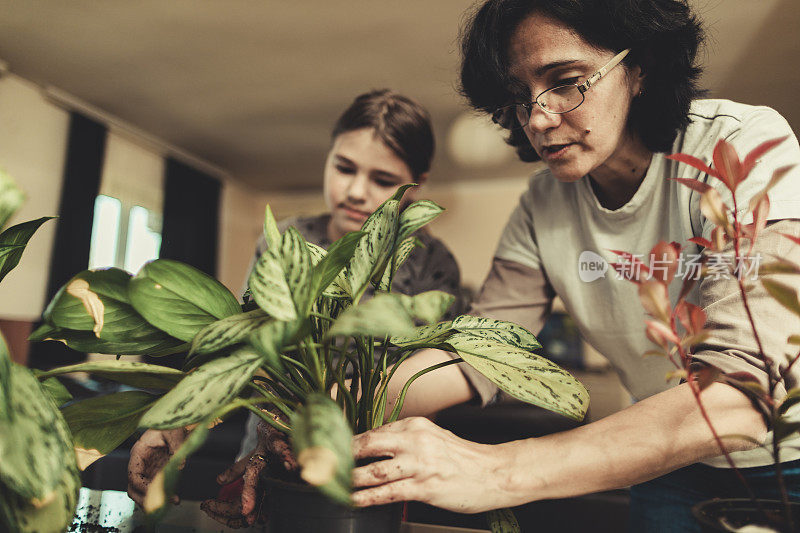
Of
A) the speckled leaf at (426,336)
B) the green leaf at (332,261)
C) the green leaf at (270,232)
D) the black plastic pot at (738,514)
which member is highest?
the green leaf at (270,232)

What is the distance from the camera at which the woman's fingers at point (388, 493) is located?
1.34 ft

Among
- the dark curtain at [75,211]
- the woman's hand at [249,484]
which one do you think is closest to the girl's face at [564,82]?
the woman's hand at [249,484]

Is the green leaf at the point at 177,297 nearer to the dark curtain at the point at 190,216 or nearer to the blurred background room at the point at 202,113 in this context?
the blurred background room at the point at 202,113

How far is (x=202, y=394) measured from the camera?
1.19ft

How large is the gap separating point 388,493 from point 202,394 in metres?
0.17

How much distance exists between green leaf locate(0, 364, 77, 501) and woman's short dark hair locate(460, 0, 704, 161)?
0.75 meters

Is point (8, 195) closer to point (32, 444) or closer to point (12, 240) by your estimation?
point (12, 240)

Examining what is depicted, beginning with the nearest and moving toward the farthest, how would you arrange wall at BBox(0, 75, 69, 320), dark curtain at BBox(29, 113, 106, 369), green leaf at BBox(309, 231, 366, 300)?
green leaf at BBox(309, 231, 366, 300) → wall at BBox(0, 75, 69, 320) → dark curtain at BBox(29, 113, 106, 369)

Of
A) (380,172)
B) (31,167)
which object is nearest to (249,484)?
(380,172)

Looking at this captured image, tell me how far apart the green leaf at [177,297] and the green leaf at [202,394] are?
0.07 m

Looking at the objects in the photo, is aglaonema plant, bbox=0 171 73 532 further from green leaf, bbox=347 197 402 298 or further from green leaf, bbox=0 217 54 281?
green leaf, bbox=347 197 402 298

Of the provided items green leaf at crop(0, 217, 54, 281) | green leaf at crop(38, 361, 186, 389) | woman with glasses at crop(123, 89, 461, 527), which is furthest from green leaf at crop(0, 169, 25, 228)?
woman with glasses at crop(123, 89, 461, 527)

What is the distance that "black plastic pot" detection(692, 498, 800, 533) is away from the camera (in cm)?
34

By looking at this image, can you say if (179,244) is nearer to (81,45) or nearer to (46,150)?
(46,150)
